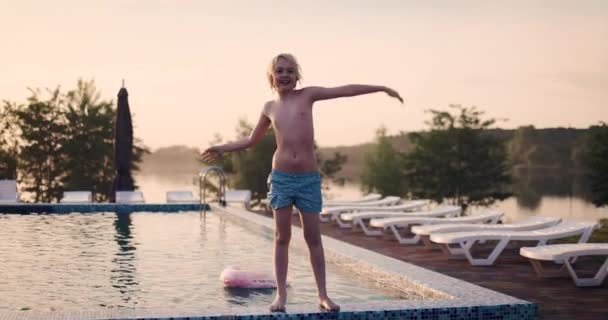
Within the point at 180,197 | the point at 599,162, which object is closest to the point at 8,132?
the point at 180,197

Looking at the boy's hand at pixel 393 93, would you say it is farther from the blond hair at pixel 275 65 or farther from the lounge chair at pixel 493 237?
the lounge chair at pixel 493 237

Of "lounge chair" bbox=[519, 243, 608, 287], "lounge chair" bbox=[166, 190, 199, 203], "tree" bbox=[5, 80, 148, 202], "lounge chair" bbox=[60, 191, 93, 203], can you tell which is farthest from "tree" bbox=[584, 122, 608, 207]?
"lounge chair" bbox=[519, 243, 608, 287]

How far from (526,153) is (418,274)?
2080 inches

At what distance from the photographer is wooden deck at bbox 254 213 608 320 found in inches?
275

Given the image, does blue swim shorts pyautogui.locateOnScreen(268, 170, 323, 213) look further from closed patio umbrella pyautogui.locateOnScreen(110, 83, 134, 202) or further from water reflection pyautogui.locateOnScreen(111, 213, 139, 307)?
closed patio umbrella pyautogui.locateOnScreen(110, 83, 134, 202)


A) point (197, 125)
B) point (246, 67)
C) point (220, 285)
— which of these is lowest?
point (220, 285)

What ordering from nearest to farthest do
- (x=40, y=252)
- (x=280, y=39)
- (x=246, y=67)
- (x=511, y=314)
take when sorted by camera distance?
1. (x=511, y=314)
2. (x=40, y=252)
3. (x=280, y=39)
4. (x=246, y=67)

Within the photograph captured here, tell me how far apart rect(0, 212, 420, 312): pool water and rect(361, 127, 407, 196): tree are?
5143 cm

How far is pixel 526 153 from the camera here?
191 feet

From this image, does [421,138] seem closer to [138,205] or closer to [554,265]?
[138,205]

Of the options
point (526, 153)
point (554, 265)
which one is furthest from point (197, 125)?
point (526, 153)

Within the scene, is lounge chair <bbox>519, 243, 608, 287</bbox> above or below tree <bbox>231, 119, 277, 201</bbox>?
below

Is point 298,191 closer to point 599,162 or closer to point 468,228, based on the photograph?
point 468,228

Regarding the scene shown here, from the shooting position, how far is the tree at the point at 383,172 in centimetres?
6669
